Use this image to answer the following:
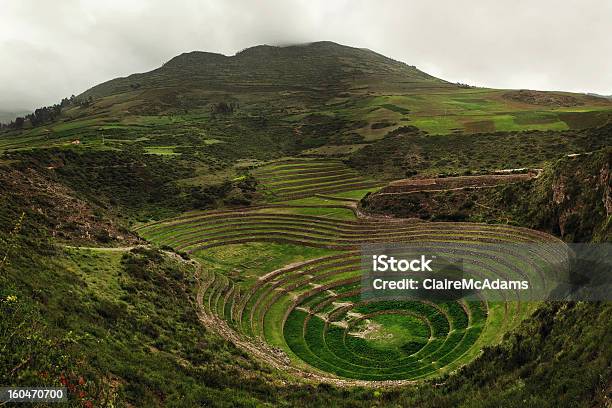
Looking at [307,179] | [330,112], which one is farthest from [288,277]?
[330,112]

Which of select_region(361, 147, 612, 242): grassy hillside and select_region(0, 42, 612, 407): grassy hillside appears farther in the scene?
select_region(361, 147, 612, 242): grassy hillside

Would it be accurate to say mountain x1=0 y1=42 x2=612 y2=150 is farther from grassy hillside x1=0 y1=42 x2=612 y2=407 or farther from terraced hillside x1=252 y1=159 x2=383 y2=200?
terraced hillside x1=252 y1=159 x2=383 y2=200

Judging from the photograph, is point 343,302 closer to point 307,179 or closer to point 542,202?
point 542,202

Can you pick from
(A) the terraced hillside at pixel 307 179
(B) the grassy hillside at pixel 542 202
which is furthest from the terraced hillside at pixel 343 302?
(A) the terraced hillside at pixel 307 179

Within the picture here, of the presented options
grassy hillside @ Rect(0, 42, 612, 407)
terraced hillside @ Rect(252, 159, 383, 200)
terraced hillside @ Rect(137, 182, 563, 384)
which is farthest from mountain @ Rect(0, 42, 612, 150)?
terraced hillside @ Rect(137, 182, 563, 384)

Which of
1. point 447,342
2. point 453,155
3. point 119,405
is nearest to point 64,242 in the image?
point 119,405

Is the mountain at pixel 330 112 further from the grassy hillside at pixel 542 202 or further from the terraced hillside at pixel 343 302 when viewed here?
the terraced hillside at pixel 343 302
